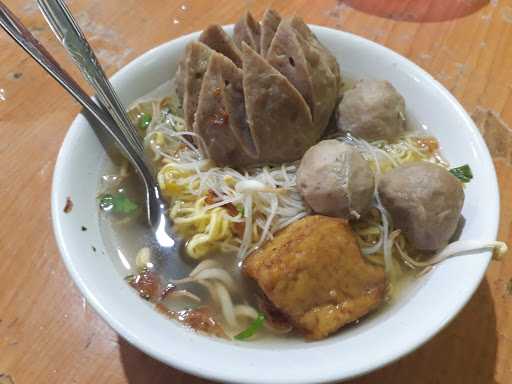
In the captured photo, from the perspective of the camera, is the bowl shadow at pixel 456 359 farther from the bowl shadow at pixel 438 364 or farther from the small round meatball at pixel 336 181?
the small round meatball at pixel 336 181

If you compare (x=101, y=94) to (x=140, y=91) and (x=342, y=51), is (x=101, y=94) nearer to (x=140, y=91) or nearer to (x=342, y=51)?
(x=140, y=91)

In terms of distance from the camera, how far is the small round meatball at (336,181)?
1.32m

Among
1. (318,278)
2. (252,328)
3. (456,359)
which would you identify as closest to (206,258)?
(252,328)

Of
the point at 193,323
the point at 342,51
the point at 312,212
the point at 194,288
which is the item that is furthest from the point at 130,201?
the point at 342,51

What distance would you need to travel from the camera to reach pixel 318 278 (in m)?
1.27

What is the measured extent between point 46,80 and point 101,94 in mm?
710

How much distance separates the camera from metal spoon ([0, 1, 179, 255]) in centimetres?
136

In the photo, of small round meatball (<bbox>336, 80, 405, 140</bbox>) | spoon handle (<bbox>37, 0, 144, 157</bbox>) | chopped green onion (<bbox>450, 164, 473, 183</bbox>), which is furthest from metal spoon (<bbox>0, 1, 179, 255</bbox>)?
chopped green onion (<bbox>450, 164, 473, 183</bbox>)

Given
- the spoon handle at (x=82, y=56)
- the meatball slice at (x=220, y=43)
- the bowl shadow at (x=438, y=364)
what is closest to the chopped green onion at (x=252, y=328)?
the bowl shadow at (x=438, y=364)

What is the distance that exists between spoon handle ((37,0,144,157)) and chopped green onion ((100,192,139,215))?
18cm

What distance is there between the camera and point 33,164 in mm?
1783

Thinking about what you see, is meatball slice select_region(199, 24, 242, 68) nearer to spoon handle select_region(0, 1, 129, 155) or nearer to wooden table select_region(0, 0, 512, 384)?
spoon handle select_region(0, 1, 129, 155)

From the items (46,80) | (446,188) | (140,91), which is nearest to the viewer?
(446,188)

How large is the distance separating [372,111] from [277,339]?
81cm
